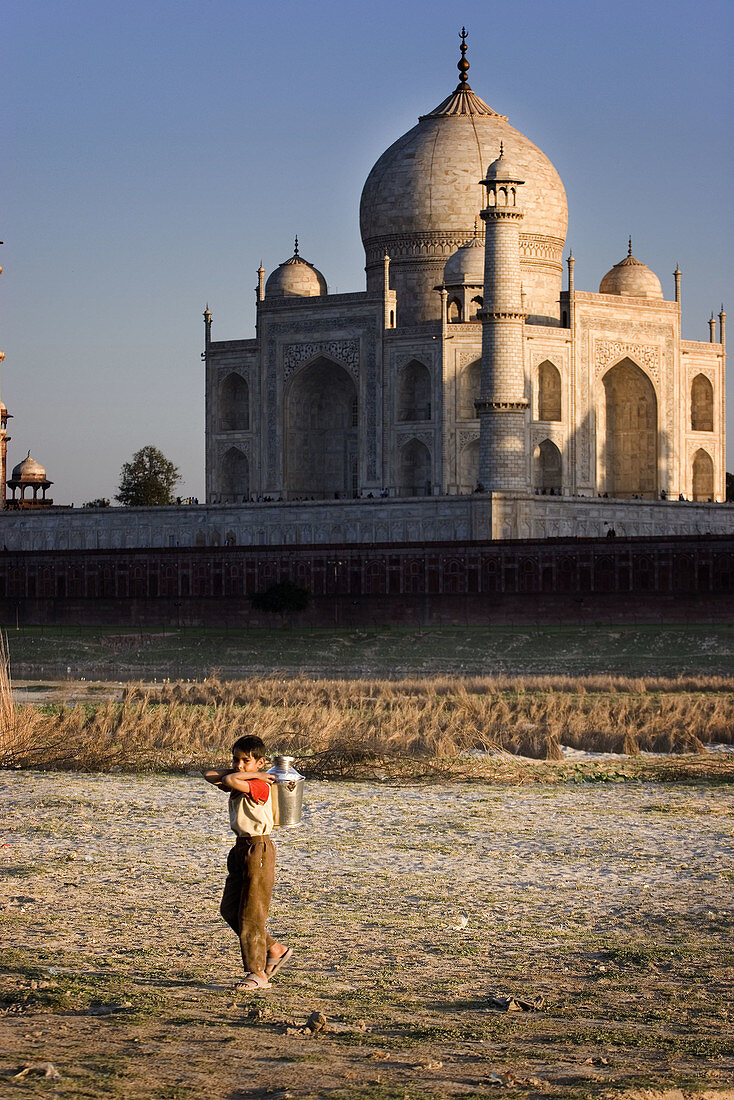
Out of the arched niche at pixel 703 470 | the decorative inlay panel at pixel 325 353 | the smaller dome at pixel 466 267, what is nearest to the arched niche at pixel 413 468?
the decorative inlay panel at pixel 325 353

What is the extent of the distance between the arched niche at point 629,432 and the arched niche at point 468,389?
391 cm

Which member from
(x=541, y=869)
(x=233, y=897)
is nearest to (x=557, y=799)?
(x=541, y=869)

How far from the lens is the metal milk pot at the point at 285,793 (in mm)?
6590

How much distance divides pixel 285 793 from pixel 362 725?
8872 millimetres

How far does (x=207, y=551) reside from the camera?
3641 centimetres

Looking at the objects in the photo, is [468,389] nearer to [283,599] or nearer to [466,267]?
[466,267]

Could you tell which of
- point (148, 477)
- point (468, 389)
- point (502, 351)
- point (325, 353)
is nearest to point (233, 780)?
point (502, 351)

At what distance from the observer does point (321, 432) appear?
46.0 metres

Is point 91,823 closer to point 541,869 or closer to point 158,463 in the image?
point 541,869

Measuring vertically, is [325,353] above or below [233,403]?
above

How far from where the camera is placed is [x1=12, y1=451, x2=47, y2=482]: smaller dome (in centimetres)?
5422

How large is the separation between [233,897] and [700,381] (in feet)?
137

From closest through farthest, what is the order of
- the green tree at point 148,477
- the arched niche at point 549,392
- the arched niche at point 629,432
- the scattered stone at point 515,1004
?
the scattered stone at point 515,1004 → the arched niche at point 549,392 → the arched niche at point 629,432 → the green tree at point 148,477

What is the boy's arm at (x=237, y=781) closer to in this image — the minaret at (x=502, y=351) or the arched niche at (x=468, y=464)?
the minaret at (x=502, y=351)
